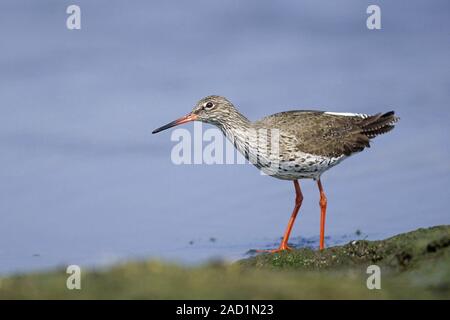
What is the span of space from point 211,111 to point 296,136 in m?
2.29

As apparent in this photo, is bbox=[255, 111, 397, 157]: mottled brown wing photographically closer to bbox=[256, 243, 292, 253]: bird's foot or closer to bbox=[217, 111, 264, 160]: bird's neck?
bbox=[217, 111, 264, 160]: bird's neck

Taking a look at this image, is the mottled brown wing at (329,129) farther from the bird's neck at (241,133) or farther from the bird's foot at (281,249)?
the bird's foot at (281,249)

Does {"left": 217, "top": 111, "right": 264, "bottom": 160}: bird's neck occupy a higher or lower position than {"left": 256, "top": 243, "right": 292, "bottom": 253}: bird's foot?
higher

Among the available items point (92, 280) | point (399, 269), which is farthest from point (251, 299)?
point (399, 269)

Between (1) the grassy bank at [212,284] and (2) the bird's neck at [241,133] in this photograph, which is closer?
(1) the grassy bank at [212,284]

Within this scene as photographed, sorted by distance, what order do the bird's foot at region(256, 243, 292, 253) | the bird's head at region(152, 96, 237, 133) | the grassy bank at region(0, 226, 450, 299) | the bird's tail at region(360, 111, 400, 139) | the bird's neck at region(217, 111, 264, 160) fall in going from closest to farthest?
the grassy bank at region(0, 226, 450, 299)
the bird's foot at region(256, 243, 292, 253)
the bird's neck at region(217, 111, 264, 160)
the bird's head at region(152, 96, 237, 133)
the bird's tail at region(360, 111, 400, 139)

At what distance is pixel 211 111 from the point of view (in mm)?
14750

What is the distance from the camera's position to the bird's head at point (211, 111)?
579 inches

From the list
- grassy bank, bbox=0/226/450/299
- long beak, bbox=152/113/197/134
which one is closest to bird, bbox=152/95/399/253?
long beak, bbox=152/113/197/134

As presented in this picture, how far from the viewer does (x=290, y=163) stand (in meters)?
13.3

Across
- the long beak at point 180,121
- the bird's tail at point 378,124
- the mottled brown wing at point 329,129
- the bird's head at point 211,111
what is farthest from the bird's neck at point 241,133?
the bird's tail at point 378,124

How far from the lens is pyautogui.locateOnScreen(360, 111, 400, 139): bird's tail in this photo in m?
15.5
